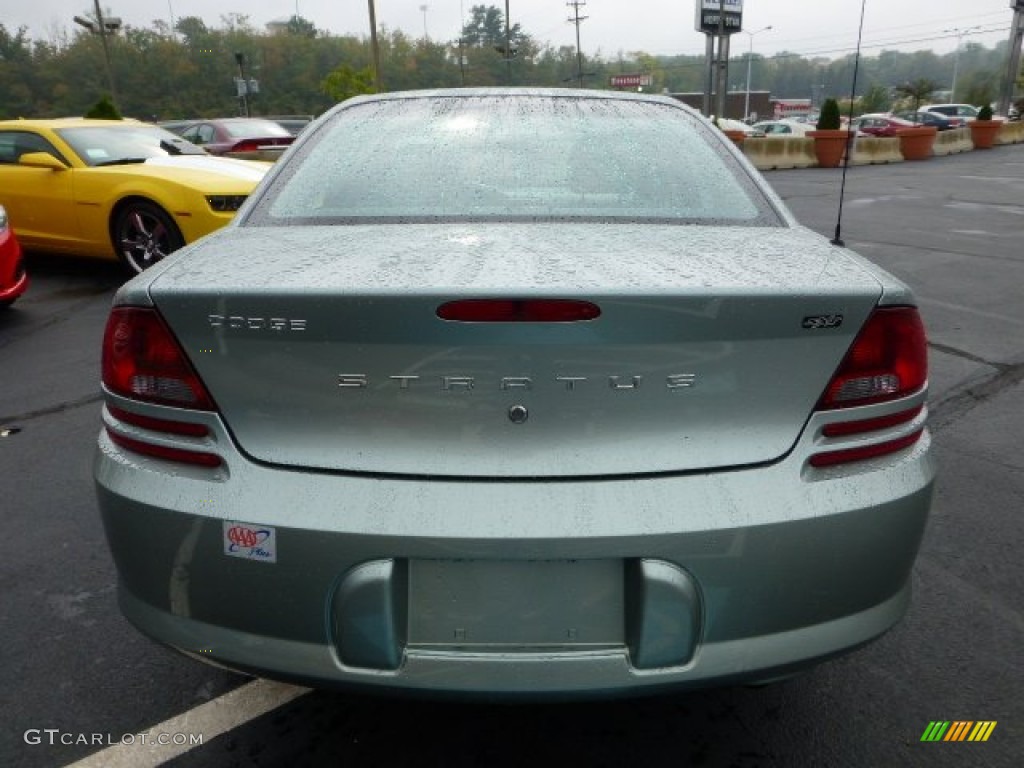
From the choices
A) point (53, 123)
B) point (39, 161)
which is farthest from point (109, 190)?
point (53, 123)

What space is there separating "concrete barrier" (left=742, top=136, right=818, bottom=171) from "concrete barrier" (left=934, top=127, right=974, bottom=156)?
6.32m

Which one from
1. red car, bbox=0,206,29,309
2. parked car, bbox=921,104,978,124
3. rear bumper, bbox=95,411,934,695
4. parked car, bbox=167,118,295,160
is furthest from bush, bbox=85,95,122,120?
parked car, bbox=921,104,978,124

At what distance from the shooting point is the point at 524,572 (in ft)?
4.88

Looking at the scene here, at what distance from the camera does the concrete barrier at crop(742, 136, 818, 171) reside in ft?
75.3

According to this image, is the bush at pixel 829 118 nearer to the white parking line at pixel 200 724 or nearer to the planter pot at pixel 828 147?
the planter pot at pixel 828 147

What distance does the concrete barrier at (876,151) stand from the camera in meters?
23.7

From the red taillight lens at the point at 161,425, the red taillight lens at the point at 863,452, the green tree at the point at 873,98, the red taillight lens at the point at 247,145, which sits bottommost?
the green tree at the point at 873,98

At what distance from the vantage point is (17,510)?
3.24 m

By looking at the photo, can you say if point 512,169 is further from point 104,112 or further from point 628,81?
point 628,81

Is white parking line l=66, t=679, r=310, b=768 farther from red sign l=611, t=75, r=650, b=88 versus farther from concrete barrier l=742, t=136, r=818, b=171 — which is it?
red sign l=611, t=75, r=650, b=88

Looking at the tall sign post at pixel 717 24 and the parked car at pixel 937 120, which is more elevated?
the tall sign post at pixel 717 24

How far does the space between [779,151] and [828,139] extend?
1289 millimetres

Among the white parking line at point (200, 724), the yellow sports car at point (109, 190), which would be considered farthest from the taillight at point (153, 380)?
the yellow sports car at point (109, 190)

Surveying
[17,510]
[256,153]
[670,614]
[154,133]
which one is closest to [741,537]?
[670,614]
